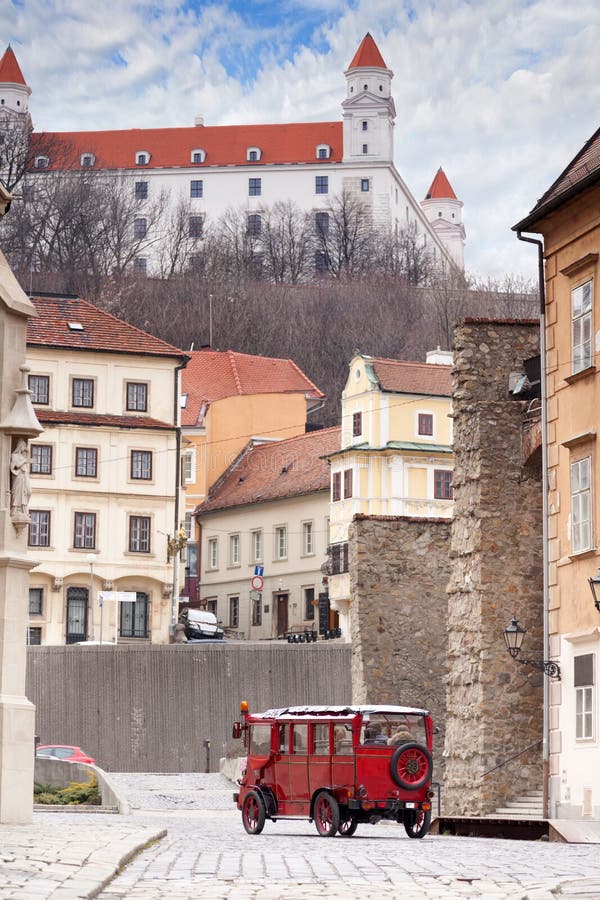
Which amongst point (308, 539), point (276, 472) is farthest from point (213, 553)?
point (308, 539)

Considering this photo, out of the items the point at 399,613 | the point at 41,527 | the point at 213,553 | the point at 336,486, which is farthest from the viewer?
the point at 213,553

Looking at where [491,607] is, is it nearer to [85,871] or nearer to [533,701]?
[533,701]

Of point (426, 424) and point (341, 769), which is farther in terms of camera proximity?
point (426, 424)

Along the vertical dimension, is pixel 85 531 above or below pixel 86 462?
below

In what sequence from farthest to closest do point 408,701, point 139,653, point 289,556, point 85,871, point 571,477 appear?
point 289,556
point 139,653
point 408,701
point 571,477
point 85,871

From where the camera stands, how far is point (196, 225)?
15175cm

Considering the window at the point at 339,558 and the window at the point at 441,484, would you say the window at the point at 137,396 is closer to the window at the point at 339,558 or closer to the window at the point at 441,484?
the window at the point at 339,558

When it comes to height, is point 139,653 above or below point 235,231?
below

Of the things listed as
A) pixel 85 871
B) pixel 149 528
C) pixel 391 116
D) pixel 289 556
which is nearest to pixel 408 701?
pixel 85 871

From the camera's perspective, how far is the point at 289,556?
7650 cm

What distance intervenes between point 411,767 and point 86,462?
157ft

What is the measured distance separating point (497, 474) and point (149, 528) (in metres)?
42.3

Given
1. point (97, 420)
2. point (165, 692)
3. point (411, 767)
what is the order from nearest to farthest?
point (411, 767), point (165, 692), point (97, 420)

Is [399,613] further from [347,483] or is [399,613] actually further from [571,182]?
[347,483]
